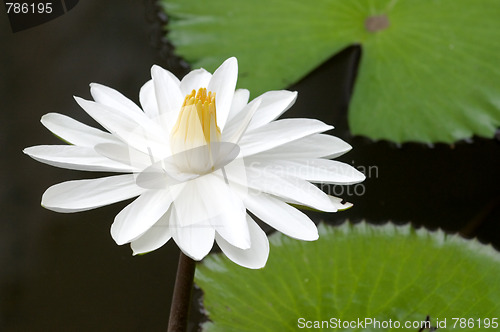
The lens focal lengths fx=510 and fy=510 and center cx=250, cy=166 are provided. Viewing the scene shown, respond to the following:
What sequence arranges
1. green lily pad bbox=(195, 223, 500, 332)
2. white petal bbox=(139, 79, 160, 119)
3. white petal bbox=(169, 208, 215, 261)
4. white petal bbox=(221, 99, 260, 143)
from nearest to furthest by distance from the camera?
white petal bbox=(169, 208, 215, 261) < white petal bbox=(221, 99, 260, 143) < white petal bbox=(139, 79, 160, 119) < green lily pad bbox=(195, 223, 500, 332)

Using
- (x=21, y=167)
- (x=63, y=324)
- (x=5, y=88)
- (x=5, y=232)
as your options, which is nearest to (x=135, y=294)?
(x=63, y=324)

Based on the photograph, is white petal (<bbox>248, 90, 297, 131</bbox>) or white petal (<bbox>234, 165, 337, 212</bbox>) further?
white petal (<bbox>248, 90, 297, 131</bbox>)

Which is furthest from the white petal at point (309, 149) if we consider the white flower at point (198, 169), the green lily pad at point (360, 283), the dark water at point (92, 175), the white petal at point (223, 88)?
the dark water at point (92, 175)

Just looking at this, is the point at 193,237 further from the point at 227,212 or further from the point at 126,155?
the point at 126,155

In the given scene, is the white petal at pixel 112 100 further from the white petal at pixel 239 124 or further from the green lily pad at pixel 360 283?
the green lily pad at pixel 360 283

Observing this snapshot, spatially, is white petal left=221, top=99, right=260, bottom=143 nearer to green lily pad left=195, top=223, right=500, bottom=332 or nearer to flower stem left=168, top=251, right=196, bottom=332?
flower stem left=168, top=251, right=196, bottom=332

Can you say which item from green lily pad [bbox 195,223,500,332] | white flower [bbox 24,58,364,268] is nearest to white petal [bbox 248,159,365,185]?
white flower [bbox 24,58,364,268]
